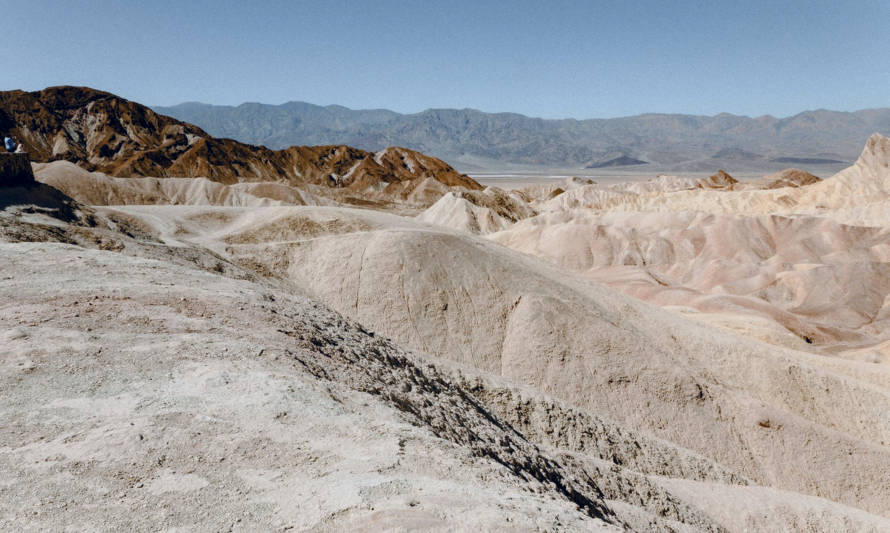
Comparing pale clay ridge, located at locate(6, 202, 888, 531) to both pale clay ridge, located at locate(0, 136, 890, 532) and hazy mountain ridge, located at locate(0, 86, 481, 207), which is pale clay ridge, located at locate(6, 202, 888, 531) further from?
hazy mountain ridge, located at locate(0, 86, 481, 207)

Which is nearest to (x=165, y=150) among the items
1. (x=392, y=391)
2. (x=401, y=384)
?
(x=401, y=384)

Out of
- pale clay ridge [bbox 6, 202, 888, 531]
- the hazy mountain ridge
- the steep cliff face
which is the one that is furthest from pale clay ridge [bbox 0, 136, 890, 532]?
the steep cliff face

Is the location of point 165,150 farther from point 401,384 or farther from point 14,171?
point 401,384

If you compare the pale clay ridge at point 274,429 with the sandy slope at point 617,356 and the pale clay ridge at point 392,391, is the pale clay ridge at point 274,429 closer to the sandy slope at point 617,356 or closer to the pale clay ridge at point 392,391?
the pale clay ridge at point 392,391

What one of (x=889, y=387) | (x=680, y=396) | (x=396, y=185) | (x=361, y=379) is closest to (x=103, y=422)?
(x=361, y=379)

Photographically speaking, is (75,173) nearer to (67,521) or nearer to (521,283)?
(521,283)
